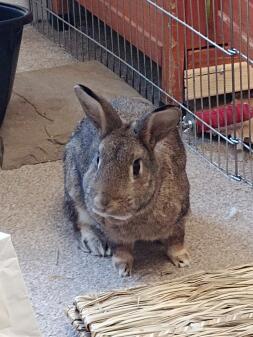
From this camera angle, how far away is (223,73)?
2.66 meters

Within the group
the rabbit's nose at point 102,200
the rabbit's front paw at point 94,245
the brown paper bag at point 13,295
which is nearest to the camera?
the brown paper bag at point 13,295

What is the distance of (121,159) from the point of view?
1.93 m

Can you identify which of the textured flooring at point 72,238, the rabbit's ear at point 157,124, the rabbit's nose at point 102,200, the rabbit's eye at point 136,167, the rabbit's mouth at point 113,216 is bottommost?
the textured flooring at point 72,238

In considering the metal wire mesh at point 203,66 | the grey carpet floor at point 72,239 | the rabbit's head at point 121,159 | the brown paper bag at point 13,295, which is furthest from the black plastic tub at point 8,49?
the brown paper bag at point 13,295

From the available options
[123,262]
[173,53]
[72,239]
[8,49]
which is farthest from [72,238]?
[173,53]

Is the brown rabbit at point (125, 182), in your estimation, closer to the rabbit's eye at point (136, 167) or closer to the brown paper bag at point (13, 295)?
the rabbit's eye at point (136, 167)

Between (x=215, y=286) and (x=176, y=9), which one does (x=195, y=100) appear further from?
(x=215, y=286)

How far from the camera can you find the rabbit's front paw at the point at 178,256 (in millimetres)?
2135

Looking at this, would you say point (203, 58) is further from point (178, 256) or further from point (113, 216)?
point (113, 216)

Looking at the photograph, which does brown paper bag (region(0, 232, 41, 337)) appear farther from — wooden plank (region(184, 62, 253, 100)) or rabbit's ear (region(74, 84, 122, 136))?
wooden plank (region(184, 62, 253, 100))

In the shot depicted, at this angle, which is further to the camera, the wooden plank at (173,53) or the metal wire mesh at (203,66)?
the wooden plank at (173,53)

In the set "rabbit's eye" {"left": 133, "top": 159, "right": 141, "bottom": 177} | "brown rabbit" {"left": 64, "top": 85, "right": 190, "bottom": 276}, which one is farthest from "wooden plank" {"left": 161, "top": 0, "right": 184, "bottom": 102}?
"rabbit's eye" {"left": 133, "top": 159, "right": 141, "bottom": 177}

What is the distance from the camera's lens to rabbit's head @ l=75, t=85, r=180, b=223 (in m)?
1.92

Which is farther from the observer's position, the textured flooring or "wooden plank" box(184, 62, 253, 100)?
"wooden plank" box(184, 62, 253, 100)
